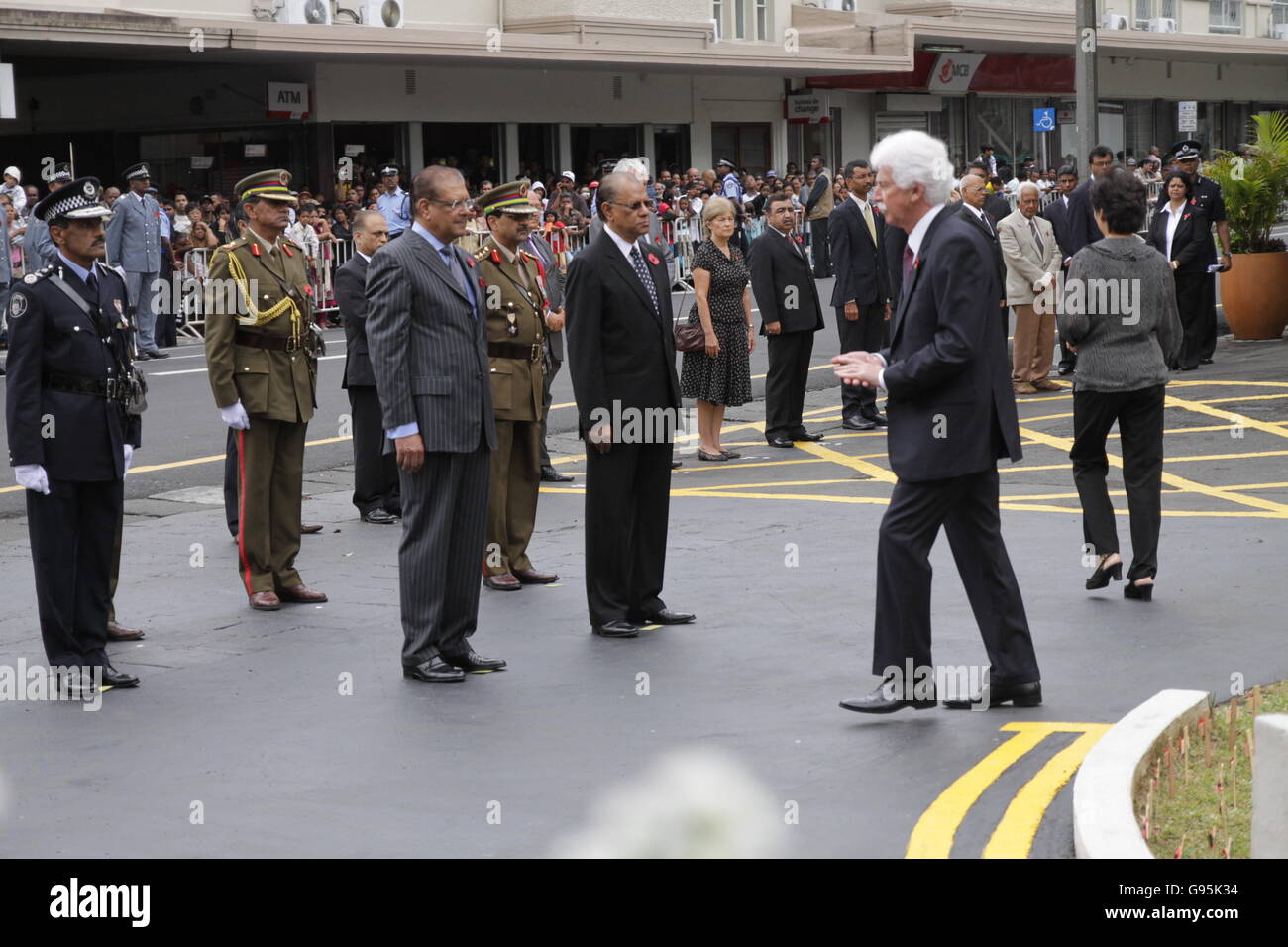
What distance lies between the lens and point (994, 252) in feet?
22.9

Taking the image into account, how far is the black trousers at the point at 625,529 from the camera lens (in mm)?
8352

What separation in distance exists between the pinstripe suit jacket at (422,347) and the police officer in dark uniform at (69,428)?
1.17 metres

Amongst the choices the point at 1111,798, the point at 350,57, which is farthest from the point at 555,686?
the point at 350,57

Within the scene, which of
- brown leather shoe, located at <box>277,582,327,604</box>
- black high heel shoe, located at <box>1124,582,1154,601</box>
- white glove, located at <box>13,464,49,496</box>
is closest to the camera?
white glove, located at <box>13,464,49,496</box>

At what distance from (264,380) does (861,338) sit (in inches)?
262

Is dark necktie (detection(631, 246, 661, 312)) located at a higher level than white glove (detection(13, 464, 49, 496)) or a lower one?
higher

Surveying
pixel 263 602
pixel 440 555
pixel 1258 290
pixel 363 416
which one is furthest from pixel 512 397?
pixel 1258 290

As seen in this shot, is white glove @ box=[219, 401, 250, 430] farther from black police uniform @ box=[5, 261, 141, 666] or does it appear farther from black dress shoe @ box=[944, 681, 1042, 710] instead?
black dress shoe @ box=[944, 681, 1042, 710]

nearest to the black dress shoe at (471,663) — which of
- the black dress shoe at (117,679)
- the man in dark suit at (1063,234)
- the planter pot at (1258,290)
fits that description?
the black dress shoe at (117,679)

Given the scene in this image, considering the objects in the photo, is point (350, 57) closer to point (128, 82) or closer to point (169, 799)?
point (128, 82)

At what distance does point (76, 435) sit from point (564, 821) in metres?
3.06

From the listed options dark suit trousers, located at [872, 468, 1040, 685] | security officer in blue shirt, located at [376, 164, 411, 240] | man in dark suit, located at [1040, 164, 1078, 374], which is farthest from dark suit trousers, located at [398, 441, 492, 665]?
security officer in blue shirt, located at [376, 164, 411, 240]

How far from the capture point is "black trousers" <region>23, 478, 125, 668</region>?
7.52 metres

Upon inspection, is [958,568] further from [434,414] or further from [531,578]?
[531,578]
